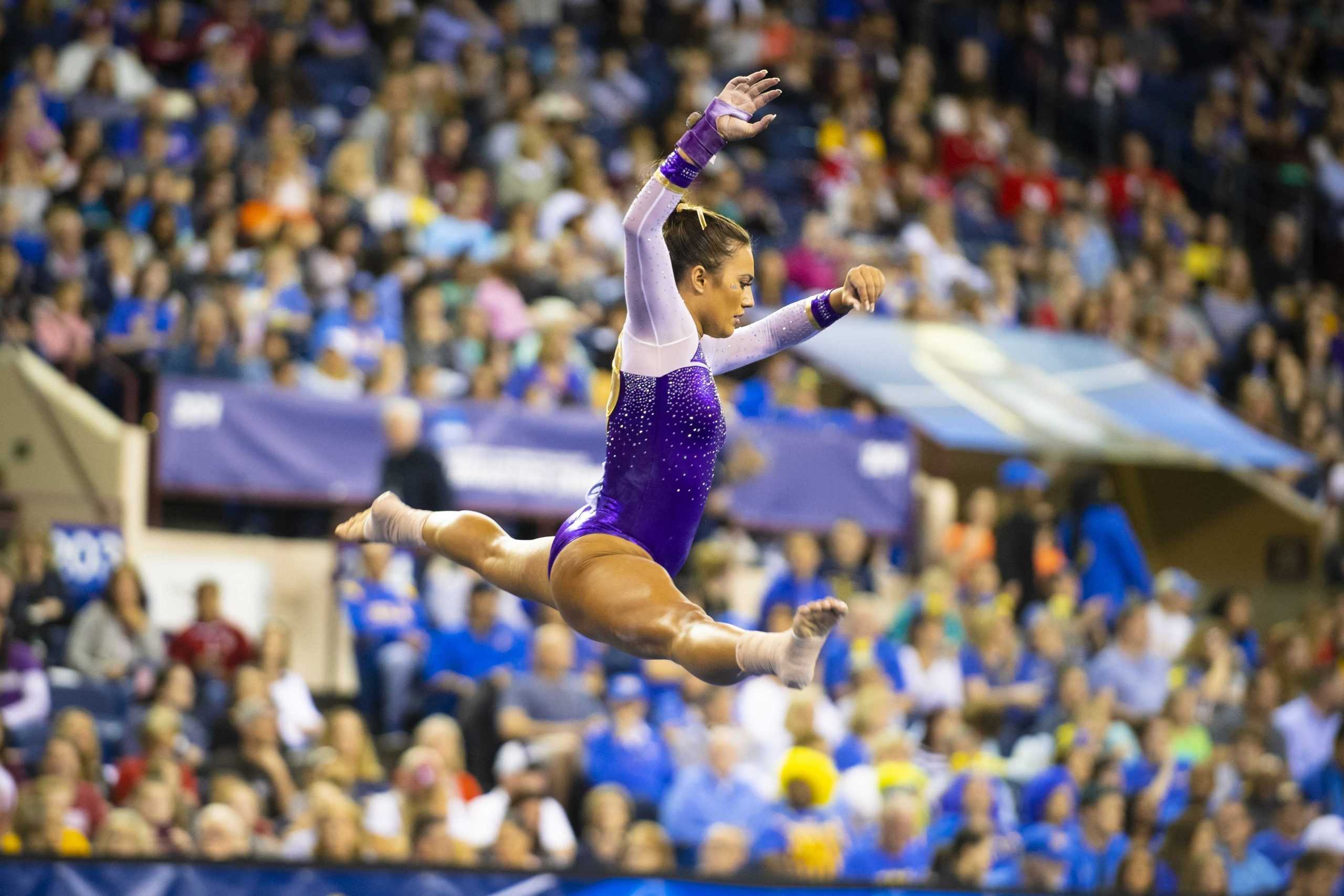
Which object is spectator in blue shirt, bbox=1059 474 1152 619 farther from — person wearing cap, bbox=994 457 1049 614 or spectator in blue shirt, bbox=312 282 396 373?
spectator in blue shirt, bbox=312 282 396 373

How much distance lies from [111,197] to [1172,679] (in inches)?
254

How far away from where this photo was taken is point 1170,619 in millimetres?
10867

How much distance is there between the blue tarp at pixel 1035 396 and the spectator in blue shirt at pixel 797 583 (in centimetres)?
143

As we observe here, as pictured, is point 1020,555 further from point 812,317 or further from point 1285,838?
point 812,317

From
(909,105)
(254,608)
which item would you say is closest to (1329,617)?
(909,105)

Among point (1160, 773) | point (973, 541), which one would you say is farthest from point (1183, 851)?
point (973, 541)

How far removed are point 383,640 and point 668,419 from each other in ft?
14.2

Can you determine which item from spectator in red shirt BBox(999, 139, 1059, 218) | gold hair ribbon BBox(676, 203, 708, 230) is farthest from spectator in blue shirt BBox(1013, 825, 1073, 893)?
spectator in red shirt BBox(999, 139, 1059, 218)

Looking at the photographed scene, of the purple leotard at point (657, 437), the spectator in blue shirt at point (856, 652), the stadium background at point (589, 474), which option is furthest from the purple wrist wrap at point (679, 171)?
the spectator in blue shirt at point (856, 652)

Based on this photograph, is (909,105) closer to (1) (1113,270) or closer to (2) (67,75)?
(1) (1113,270)

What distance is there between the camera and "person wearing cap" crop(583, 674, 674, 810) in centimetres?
838

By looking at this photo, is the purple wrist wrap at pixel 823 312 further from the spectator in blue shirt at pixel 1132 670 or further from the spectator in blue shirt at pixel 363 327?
the spectator in blue shirt at pixel 1132 670

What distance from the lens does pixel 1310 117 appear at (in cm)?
1633

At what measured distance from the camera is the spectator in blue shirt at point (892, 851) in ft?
27.0
